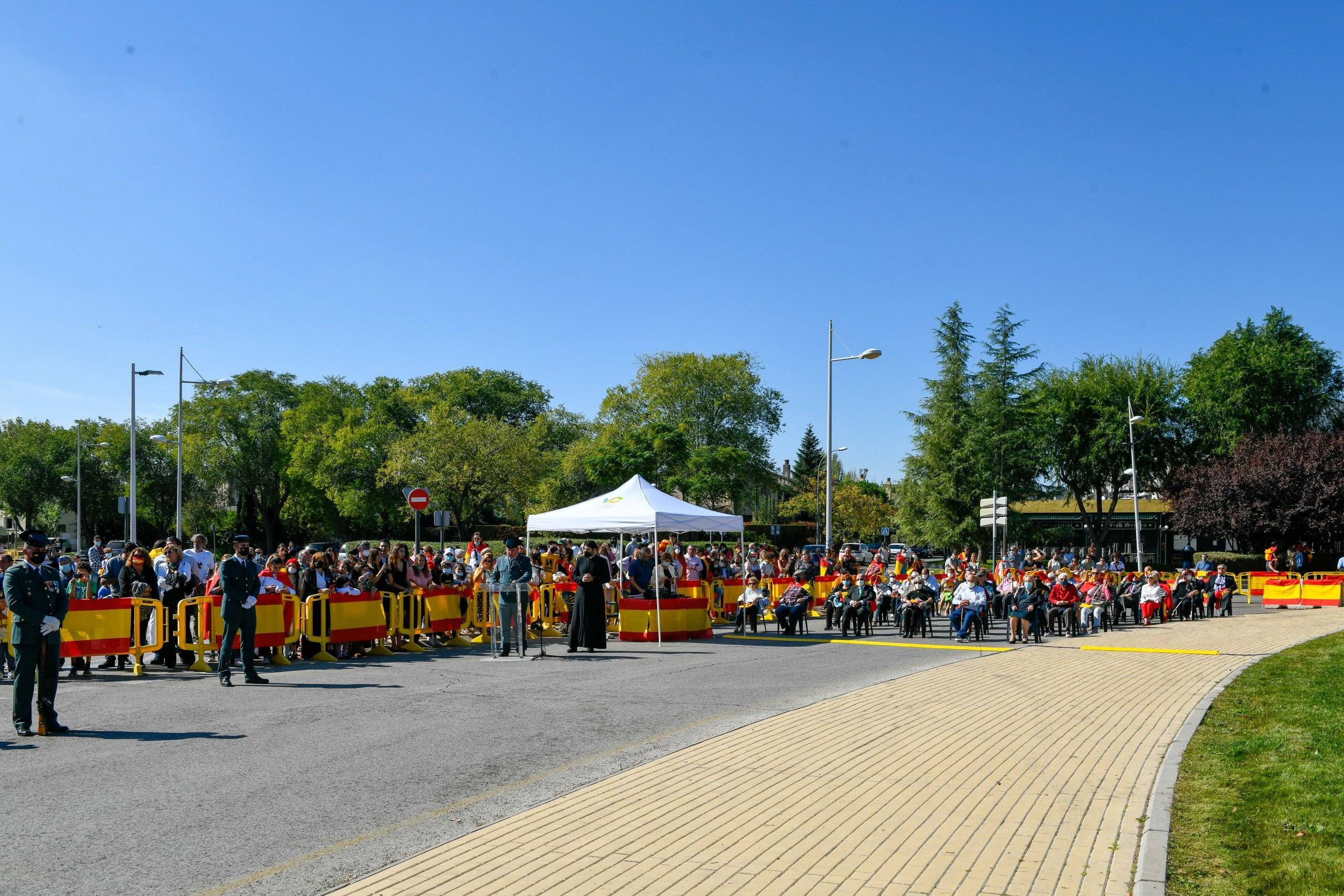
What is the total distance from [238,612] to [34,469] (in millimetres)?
86172

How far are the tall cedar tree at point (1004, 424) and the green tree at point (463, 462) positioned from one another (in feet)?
84.8

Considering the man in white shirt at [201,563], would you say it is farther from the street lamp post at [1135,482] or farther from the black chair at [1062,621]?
the street lamp post at [1135,482]

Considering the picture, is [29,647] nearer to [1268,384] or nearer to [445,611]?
[445,611]

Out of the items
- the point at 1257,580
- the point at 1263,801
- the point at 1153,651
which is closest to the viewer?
the point at 1263,801

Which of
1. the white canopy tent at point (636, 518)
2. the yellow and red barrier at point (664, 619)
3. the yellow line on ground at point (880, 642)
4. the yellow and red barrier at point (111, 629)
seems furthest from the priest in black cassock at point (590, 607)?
the yellow and red barrier at point (111, 629)

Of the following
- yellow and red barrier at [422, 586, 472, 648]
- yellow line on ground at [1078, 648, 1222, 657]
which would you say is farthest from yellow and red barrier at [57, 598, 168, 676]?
yellow line on ground at [1078, 648, 1222, 657]

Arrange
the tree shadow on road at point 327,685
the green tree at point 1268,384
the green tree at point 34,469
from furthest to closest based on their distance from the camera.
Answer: the green tree at point 34,469
the green tree at point 1268,384
the tree shadow on road at point 327,685

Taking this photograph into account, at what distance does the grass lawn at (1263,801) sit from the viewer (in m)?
5.53

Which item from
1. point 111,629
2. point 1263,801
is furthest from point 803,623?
point 1263,801

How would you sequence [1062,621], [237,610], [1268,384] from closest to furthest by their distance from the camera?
[237,610]
[1062,621]
[1268,384]

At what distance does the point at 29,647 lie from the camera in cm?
941

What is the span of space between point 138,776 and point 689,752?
4.11 metres

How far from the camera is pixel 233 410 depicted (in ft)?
259

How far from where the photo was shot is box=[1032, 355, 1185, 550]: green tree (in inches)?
2576
